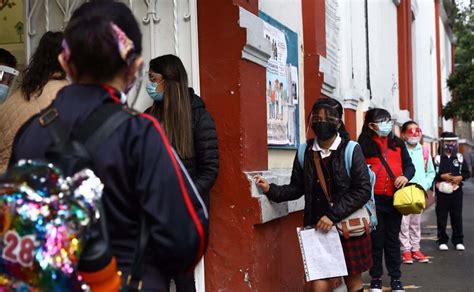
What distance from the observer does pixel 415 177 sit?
27.7 feet

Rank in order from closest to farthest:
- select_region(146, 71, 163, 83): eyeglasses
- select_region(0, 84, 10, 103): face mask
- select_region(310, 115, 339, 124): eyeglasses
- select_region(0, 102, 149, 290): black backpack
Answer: select_region(0, 102, 149, 290): black backpack → select_region(0, 84, 10, 103): face mask → select_region(146, 71, 163, 83): eyeglasses → select_region(310, 115, 339, 124): eyeglasses

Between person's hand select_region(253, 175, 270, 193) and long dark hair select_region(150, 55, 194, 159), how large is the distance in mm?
847

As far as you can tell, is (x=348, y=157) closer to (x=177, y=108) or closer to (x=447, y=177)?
(x=177, y=108)

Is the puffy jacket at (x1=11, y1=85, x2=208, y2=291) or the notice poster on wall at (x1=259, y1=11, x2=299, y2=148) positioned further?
the notice poster on wall at (x1=259, y1=11, x2=299, y2=148)

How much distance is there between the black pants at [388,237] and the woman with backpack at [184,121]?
293cm

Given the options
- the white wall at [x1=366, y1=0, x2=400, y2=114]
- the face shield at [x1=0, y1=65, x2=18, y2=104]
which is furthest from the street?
the face shield at [x1=0, y1=65, x2=18, y2=104]

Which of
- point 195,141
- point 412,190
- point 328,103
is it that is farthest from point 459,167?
point 195,141

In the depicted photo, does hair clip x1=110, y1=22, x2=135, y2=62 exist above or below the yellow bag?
above

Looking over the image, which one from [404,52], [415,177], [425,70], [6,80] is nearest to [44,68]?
[6,80]

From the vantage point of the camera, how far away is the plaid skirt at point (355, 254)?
555 centimetres

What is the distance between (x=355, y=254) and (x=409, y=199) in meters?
1.92

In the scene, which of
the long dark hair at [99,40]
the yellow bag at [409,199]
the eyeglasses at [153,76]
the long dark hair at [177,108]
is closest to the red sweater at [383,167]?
the yellow bag at [409,199]

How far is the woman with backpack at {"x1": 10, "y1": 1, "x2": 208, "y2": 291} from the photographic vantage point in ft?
7.34

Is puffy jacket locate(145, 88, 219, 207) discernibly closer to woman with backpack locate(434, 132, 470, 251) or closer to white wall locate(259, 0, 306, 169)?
white wall locate(259, 0, 306, 169)
